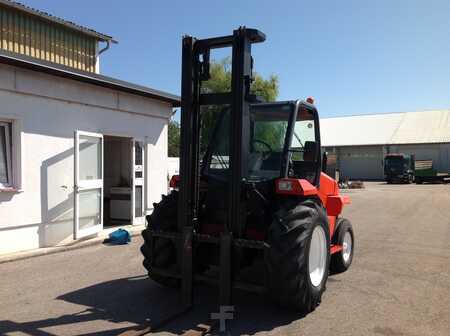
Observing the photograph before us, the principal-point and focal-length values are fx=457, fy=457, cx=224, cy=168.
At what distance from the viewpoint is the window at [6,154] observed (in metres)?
7.82

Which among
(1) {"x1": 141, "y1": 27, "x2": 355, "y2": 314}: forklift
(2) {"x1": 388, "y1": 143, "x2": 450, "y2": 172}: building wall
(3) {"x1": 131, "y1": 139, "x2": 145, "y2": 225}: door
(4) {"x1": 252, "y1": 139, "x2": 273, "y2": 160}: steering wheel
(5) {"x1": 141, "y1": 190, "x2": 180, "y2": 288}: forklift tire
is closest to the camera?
(1) {"x1": 141, "y1": 27, "x2": 355, "y2": 314}: forklift

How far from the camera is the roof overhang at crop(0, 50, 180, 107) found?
761 centimetres

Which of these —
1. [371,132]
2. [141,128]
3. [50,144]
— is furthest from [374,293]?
[371,132]

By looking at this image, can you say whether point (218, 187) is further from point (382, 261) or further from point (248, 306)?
point (382, 261)

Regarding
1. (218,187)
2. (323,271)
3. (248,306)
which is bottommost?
(248,306)

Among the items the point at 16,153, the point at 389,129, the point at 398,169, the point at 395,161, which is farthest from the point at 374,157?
the point at 16,153

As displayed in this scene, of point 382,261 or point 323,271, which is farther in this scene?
point 382,261

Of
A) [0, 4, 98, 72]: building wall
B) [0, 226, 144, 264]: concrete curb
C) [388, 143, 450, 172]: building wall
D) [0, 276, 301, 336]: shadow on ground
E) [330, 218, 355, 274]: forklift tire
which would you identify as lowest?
[0, 276, 301, 336]: shadow on ground

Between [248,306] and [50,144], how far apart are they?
5210 millimetres

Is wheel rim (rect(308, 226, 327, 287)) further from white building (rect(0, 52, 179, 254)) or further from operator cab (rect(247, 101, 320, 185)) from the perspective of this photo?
white building (rect(0, 52, 179, 254))

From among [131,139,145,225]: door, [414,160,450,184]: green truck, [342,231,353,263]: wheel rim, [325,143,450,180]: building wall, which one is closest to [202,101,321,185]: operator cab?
[342,231,353,263]: wheel rim

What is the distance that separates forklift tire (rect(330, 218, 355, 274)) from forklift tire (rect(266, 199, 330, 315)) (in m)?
1.62

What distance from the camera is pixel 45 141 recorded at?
332 inches

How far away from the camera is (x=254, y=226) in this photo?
211 inches
